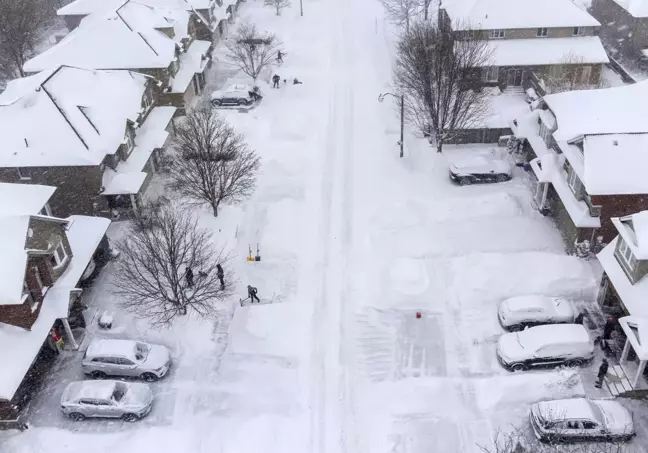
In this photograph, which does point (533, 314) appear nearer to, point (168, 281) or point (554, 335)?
point (554, 335)

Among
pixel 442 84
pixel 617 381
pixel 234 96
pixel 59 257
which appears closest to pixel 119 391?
pixel 59 257

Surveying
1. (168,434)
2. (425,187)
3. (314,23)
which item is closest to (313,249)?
(425,187)

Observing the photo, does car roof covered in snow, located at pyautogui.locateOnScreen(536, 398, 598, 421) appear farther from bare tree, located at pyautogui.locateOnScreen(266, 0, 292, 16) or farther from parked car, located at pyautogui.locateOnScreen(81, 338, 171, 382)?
bare tree, located at pyautogui.locateOnScreen(266, 0, 292, 16)

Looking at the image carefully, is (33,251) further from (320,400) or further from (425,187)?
(425,187)

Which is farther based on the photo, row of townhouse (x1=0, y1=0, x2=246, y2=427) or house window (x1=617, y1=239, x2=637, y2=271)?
house window (x1=617, y1=239, x2=637, y2=271)

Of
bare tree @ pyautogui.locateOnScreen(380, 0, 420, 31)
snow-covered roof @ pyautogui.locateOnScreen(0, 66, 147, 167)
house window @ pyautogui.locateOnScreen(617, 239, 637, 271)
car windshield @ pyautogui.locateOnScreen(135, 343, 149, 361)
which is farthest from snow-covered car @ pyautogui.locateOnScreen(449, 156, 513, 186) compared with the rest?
bare tree @ pyautogui.locateOnScreen(380, 0, 420, 31)

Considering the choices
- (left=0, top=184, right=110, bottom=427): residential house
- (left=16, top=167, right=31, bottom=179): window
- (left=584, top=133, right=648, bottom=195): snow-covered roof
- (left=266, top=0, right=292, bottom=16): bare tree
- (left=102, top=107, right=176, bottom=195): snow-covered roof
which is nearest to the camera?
(left=0, top=184, right=110, bottom=427): residential house
